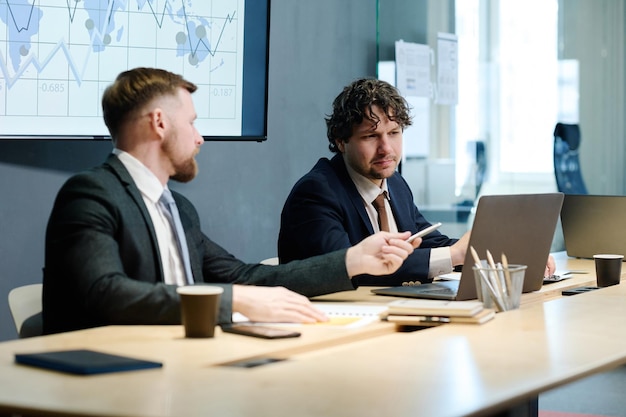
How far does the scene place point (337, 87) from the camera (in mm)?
4699

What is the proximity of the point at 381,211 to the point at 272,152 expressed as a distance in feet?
3.69

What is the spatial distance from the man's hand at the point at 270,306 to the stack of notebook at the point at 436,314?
0.58ft

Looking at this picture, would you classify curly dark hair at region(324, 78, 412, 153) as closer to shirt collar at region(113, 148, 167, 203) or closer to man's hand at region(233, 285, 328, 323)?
shirt collar at region(113, 148, 167, 203)

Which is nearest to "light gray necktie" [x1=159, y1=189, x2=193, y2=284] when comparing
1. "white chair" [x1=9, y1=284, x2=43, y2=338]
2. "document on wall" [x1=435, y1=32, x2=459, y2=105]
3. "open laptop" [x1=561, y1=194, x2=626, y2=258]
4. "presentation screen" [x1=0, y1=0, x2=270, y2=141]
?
"white chair" [x1=9, y1=284, x2=43, y2=338]

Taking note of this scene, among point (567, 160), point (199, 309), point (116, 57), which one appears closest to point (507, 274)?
point (199, 309)

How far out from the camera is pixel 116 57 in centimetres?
349

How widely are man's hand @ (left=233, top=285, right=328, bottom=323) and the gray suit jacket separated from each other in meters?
0.03

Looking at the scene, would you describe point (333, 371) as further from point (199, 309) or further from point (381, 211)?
point (381, 211)

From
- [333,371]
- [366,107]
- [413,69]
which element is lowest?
[333,371]

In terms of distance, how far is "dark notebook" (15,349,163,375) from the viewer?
5.26 feet

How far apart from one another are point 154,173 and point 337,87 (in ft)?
7.55

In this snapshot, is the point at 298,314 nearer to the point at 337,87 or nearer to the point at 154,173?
the point at 154,173

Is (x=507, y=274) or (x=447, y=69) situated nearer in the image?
(x=507, y=274)

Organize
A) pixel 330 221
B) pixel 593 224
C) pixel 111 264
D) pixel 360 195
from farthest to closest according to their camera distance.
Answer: pixel 593 224 < pixel 360 195 < pixel 330 221 < pixel 111 264
